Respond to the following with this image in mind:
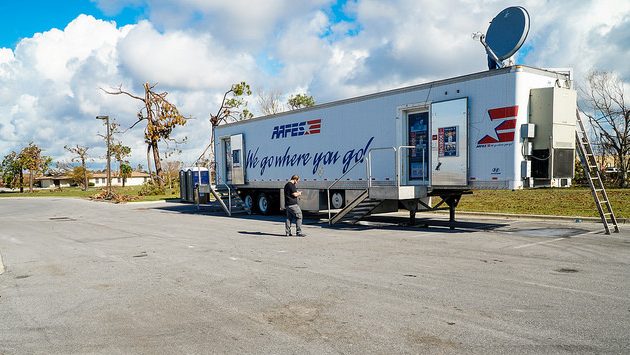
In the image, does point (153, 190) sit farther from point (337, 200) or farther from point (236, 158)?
point (337, 200)

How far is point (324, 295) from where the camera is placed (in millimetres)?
6508

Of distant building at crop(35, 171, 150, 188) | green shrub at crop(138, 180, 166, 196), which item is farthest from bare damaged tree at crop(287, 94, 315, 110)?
distant building at crop(35, 171, 150, 188)

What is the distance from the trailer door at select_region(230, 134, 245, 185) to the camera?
2114 cm

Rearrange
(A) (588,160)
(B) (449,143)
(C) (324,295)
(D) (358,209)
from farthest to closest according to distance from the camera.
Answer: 1. (D) (358,209)
2. (B) (449,143)
3. (A) (588,160)
4. (C) (324,295)

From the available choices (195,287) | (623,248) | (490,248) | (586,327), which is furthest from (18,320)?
(623,248)

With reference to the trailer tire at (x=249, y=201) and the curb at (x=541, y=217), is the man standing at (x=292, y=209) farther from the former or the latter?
the trailer tire at (x=249, y=201)

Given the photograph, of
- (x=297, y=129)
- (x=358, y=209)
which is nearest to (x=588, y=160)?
(x=358, y=209)

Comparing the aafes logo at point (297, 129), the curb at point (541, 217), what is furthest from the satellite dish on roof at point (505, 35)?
the aafes logo at point (297, 129)

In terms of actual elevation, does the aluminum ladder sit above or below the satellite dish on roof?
below

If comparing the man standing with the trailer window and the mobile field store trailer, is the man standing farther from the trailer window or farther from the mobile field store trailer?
the trailer window

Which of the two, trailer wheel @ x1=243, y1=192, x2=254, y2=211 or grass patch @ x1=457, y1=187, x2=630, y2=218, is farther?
trailer wheel @ x1=243, y1=192, x2=254, y2=211

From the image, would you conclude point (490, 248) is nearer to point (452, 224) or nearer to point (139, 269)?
point (452, 224)

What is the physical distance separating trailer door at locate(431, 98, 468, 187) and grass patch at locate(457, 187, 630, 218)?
18.3 feet

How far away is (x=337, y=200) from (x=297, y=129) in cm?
329
